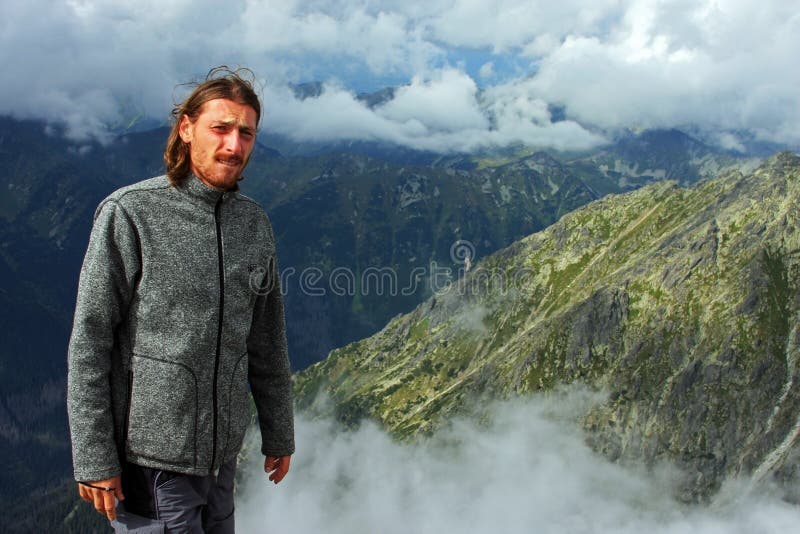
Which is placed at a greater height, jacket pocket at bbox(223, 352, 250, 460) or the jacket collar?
the jacket collar

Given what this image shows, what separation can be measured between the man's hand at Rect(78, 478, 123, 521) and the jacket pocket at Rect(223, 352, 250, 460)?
1.36m

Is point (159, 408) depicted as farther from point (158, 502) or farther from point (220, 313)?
point (220, 313)

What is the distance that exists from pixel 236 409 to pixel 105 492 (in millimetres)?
1856

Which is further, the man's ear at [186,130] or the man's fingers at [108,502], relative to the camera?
the man's ear at [186,130]

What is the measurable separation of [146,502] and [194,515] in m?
0.64

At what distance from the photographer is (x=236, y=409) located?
334 inches

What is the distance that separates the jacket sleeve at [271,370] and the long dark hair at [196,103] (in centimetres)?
190

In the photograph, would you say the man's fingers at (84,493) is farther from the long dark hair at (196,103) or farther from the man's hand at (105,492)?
the long dark hair at (196,103)

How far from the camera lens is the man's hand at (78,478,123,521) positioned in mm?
7352

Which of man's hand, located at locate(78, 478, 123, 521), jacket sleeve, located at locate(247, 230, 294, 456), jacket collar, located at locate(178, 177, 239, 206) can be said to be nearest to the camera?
Answer: man's hand, located at locate(78, 478, 123, 521)

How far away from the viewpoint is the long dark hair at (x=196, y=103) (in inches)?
310

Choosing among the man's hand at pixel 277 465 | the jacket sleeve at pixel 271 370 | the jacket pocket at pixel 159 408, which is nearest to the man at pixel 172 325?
the jacket pocket at pixel 159 408

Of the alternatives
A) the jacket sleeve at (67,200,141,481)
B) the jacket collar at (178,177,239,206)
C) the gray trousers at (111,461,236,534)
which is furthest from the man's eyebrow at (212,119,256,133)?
the gray trousers at (111,461,236,534)

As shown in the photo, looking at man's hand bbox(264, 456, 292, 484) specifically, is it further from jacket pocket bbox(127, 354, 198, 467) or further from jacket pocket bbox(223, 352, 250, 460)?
jacket pocket bbox(127, 354, 198, 467)
